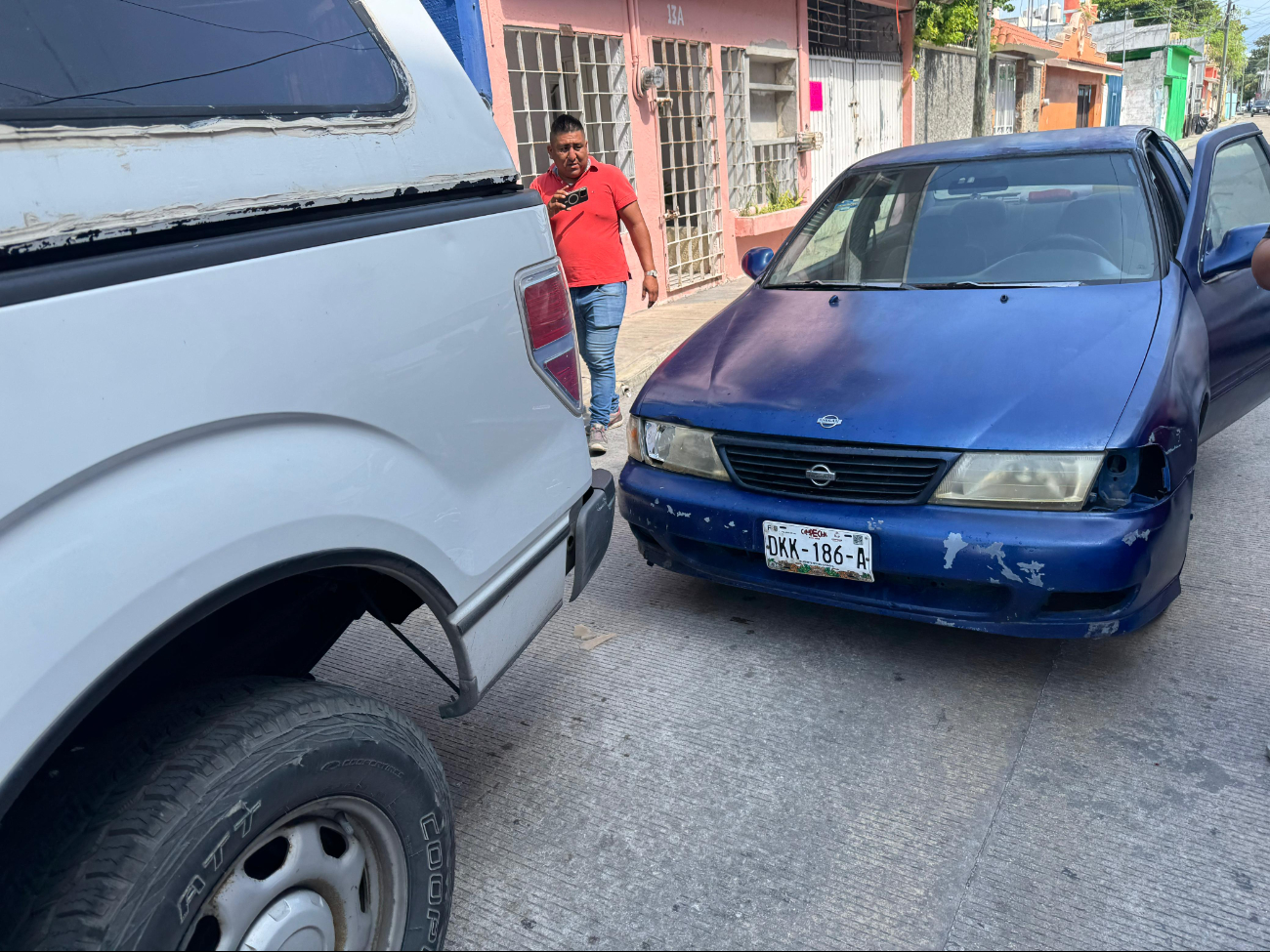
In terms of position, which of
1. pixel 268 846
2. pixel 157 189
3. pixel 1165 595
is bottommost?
pixel 1165 595

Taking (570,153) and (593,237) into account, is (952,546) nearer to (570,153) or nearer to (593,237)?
(593,237)

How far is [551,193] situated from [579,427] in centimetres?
342

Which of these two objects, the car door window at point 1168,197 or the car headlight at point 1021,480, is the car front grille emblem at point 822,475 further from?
the car door window at point 1168,197

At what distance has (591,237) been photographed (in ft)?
17.1

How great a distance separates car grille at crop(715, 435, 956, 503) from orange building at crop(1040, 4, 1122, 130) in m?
30.0

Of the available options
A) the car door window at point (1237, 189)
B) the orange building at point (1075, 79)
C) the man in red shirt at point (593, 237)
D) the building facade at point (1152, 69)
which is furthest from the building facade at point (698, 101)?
the building facade at point (1152, 69)

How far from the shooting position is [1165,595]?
2703mm

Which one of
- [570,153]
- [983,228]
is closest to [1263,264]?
[983,228]

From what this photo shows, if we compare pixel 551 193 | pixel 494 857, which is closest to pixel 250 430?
pixel 494 857

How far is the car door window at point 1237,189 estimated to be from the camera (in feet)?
12.5

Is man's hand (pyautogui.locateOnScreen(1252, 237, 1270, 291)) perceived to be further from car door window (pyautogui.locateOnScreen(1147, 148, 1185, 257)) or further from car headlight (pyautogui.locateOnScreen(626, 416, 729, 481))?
car headlight (pyautogui.locateOnScreen(626, 416, 729, 481))

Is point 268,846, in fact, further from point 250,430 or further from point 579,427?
point 579,427

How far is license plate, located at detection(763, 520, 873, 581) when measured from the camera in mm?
2740

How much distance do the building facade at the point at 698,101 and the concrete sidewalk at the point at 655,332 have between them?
36cm
